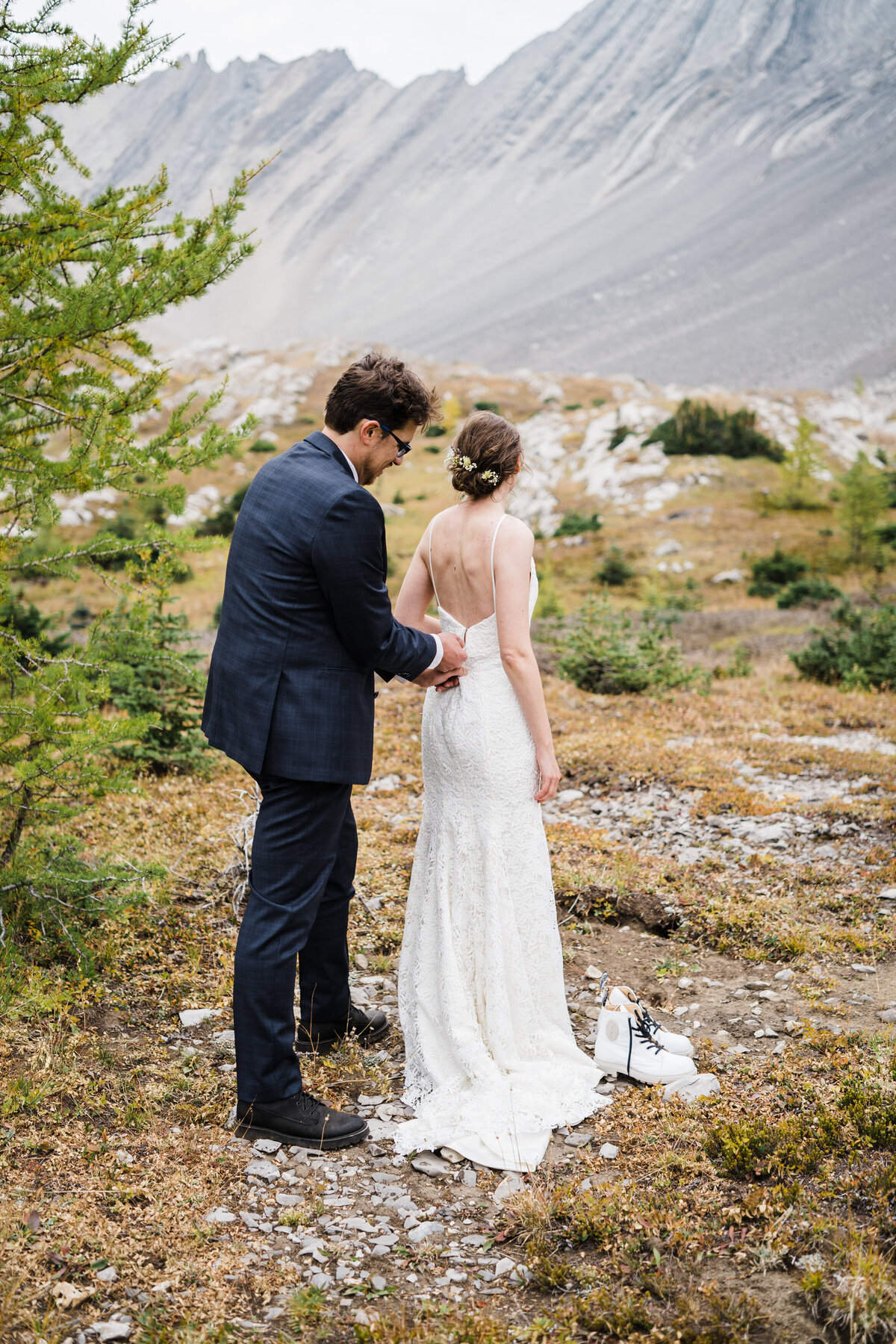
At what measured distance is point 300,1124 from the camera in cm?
391

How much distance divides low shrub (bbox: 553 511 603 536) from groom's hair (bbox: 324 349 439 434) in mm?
31756

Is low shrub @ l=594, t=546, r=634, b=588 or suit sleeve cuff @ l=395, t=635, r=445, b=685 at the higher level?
suit sleeve cuff @ l=395, t=635, r=445, b=685

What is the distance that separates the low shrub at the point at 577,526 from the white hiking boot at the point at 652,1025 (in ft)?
103

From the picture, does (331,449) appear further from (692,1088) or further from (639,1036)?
(692,1088)

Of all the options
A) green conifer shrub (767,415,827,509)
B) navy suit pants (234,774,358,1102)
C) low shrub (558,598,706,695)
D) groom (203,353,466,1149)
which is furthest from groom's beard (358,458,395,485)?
green conifer shrub (767,415,827,509)

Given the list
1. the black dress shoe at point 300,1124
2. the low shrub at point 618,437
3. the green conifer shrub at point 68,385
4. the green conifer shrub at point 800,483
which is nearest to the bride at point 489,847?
the black dress shoe at point 300,1124

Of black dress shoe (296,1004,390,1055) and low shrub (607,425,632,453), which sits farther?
low shrub (607,425,632,453)

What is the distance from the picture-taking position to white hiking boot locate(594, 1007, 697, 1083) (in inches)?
171

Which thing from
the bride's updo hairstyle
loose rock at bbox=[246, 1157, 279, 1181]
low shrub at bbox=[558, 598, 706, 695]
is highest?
the bride's updo hairstyle

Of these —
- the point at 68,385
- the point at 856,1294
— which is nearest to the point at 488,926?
the point at 856,1294

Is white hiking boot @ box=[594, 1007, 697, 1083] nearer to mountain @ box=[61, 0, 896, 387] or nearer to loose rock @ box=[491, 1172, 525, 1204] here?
loose rock @ box=[491, 1172, 525, 1204]

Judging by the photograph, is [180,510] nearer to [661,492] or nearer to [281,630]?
[281,630]

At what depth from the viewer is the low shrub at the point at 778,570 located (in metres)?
27.1

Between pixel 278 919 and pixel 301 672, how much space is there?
1046 mm
